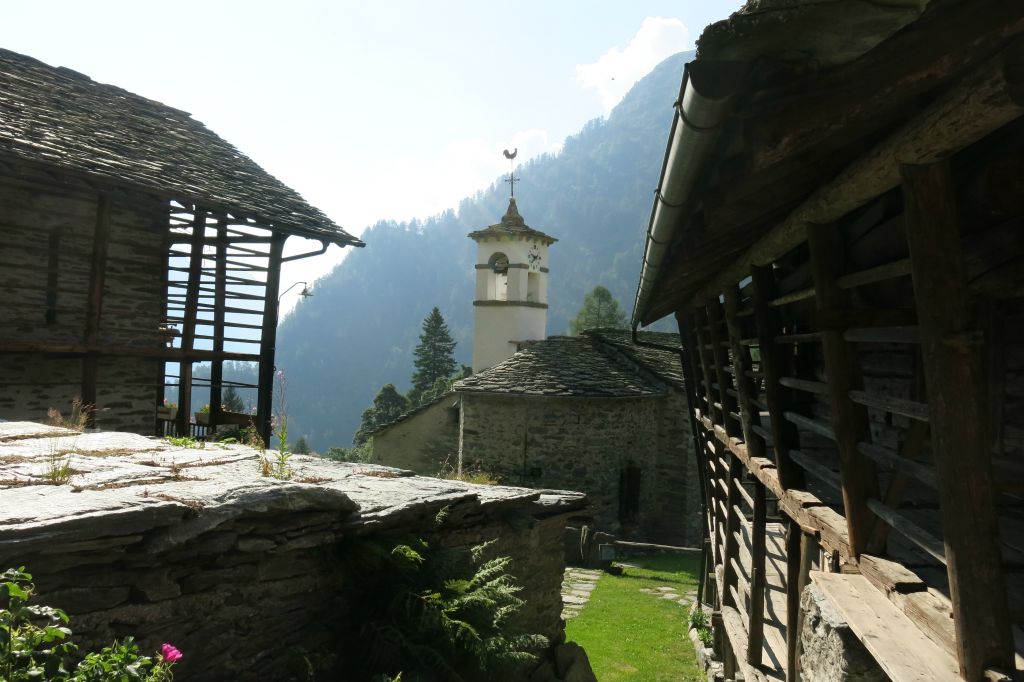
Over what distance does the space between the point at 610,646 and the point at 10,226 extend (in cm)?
797

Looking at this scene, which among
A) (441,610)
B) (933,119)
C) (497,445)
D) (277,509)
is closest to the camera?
(933,119)

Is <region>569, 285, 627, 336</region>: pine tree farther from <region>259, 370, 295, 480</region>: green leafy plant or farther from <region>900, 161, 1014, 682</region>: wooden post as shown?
<region>900, 161, 1014, 682</region>: wooden post

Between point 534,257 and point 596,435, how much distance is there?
8.85 m

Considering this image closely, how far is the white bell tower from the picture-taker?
69.0 feet

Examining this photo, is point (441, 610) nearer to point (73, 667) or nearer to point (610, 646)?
point (73, 667)

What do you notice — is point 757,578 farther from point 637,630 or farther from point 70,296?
point 70,296

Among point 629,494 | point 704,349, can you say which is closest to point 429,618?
point 704,349

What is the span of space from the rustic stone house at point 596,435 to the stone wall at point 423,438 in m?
2.92

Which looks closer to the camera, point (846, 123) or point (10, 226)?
point (846, 123)

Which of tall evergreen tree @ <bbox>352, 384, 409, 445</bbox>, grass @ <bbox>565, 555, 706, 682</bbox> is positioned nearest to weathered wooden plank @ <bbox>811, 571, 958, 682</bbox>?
grass @ <bbox>565, 555, 706, 682</bbox>

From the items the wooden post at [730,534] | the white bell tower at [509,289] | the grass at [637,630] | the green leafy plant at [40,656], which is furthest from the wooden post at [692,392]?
the white bell tower at [509,289]

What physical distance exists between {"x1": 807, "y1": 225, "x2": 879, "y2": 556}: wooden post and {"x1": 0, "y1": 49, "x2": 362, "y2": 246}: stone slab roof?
23.5 feet

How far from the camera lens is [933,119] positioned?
163 centimetres

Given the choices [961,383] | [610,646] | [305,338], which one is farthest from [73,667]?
[305,338]
